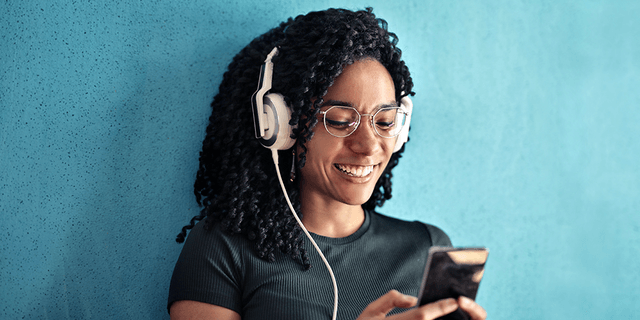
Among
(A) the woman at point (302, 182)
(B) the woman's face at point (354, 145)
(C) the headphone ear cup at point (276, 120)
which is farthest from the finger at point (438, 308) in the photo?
(C) the headphone ear cup at point (276, 120)

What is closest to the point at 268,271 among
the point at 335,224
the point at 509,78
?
the point at 335,224

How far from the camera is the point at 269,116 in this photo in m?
0.91

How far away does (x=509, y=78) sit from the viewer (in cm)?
135

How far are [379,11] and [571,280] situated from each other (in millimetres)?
1089

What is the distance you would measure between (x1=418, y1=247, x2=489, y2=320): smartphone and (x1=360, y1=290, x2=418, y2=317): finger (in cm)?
5

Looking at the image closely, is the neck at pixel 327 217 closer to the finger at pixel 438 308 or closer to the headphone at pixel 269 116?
the headphone at pixel 269 116

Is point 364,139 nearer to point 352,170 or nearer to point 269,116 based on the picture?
point 352,170

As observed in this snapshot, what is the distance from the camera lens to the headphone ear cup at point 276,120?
91 cm

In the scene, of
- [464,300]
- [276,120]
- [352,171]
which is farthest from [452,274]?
[276,120]

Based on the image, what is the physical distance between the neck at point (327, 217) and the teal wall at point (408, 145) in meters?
0.27

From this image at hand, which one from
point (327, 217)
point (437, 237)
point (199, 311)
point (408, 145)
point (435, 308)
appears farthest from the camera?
point (408, 145)

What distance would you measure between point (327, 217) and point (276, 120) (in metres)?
0.30

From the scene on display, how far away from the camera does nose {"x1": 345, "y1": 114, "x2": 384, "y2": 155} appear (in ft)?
3.02

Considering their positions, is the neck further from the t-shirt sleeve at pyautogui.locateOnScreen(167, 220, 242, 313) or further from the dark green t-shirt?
the t-shirt sleeve at pyautogui.locateOnScreen(167, 220, 242, 313)
